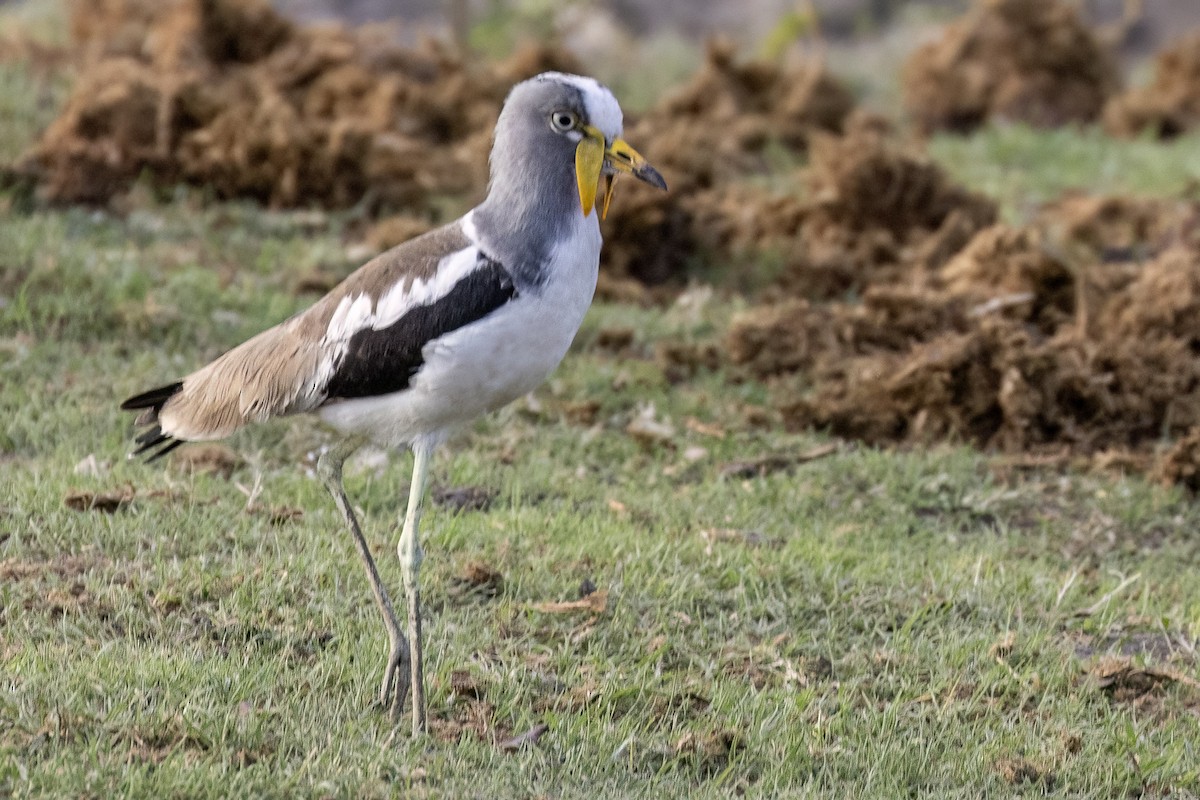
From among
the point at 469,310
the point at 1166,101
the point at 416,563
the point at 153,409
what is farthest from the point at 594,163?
the point at 1166,101

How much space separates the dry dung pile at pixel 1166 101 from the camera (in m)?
14.2

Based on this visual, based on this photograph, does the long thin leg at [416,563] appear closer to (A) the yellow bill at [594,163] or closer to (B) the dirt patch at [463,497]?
(A) the yellow bill at [594,163]

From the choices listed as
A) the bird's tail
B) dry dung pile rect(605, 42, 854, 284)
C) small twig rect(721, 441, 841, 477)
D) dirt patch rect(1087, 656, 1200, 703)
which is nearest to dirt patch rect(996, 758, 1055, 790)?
dirt patch rect(1087, 656, 1200, 703)

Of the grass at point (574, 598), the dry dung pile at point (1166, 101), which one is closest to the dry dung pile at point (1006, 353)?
the grass at point (574, 598)

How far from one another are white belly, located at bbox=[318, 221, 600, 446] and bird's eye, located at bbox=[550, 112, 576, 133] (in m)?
0.28

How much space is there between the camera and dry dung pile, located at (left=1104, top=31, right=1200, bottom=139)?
14.2m

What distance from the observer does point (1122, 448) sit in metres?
7.51

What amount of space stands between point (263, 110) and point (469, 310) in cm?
629

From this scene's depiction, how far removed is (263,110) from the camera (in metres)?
10.1

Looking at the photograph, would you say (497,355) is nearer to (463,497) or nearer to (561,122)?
(561,122)

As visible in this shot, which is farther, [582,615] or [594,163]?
[582,615]

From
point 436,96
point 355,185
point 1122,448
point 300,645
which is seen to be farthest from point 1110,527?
point 436,96

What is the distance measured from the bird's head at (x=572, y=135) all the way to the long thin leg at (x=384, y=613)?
1068 millimetres

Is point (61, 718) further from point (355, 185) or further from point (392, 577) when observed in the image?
point (355, 185)
